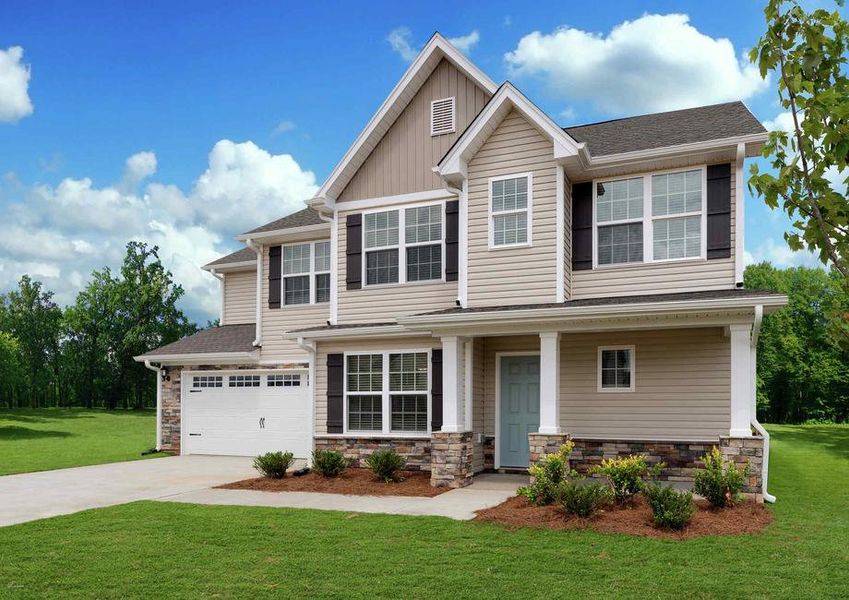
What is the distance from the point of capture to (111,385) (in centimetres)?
4831

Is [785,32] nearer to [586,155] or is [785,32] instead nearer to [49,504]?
[586,155]

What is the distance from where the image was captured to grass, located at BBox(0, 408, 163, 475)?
60.4ft

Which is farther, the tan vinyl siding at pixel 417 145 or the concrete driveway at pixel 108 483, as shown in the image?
the tan vinyl siding at pixel 417 145

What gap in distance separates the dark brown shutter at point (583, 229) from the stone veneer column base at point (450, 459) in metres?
3.69

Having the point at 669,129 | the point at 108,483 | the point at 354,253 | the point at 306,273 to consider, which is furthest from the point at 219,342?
→ the point at 669,129

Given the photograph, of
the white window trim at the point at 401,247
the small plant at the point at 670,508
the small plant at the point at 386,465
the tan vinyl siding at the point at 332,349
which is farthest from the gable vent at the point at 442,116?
the small plant at the point at 670,508

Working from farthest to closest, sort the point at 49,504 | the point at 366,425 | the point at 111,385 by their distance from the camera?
the point at 111,385, the point at 366,425, the point at 49,504

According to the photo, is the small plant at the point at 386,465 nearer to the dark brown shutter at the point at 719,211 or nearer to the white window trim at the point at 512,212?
the white window trim at the point at 512,212

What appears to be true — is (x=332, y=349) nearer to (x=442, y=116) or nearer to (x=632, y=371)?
(x=442, y=116)

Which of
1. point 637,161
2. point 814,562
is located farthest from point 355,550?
point 637,161

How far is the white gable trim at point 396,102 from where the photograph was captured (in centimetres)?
1473

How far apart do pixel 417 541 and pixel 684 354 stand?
641 cm

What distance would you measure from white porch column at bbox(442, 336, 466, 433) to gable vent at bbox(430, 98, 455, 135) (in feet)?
14.9

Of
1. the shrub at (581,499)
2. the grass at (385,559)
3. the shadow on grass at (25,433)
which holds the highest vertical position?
the shrub at (581,499)
